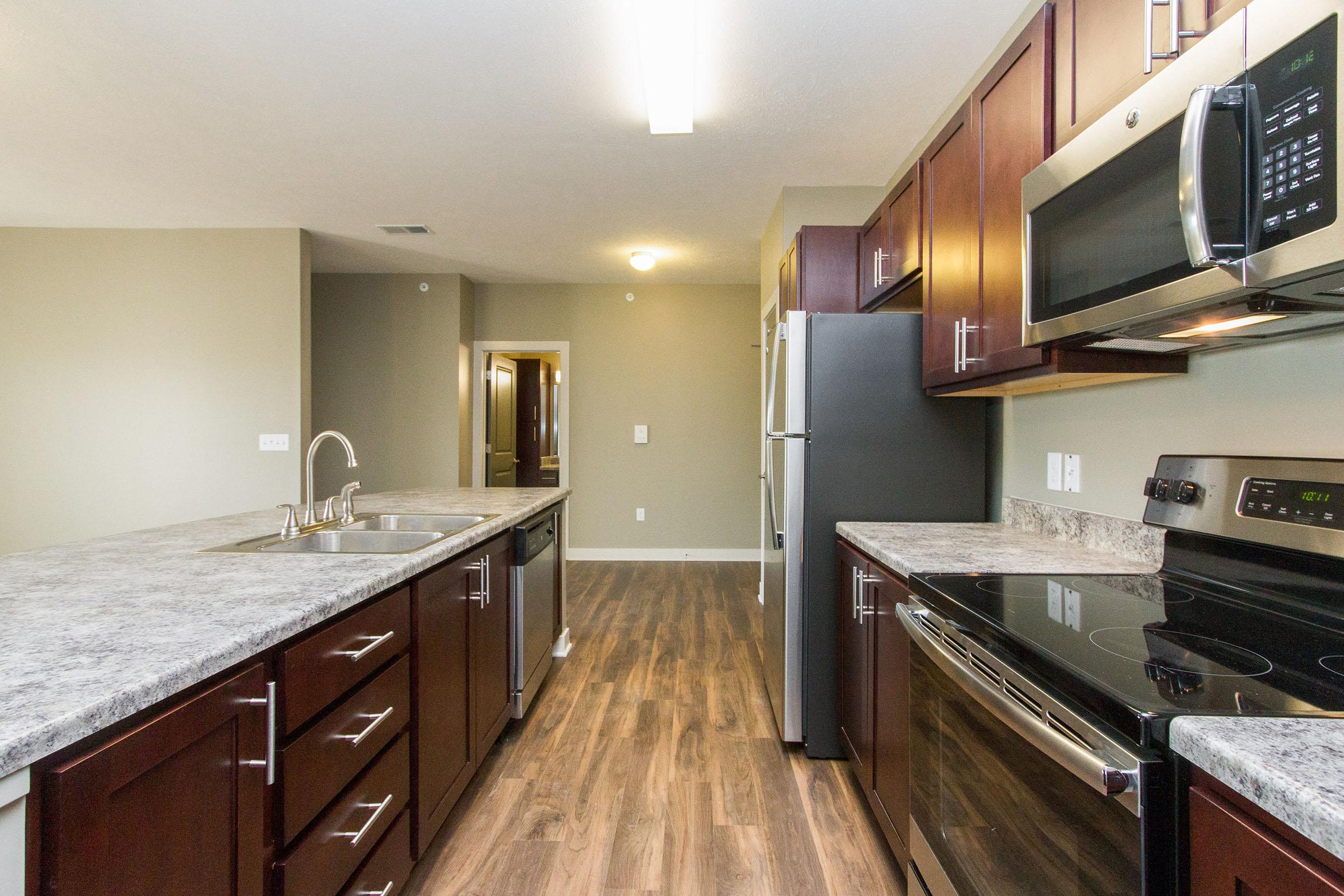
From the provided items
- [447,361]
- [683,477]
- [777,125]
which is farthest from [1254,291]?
[447,361]

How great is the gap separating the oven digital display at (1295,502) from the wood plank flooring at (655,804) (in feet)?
3.97

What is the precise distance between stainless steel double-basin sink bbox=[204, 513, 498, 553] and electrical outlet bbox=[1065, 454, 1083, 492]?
1.76 m

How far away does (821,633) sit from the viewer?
223 cm

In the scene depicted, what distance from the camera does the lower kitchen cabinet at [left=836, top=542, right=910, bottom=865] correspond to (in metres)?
1.54

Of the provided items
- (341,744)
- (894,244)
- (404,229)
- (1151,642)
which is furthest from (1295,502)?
(404,229)

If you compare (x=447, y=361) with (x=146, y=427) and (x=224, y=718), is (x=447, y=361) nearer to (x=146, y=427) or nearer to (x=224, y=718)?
(x=146, y=427)

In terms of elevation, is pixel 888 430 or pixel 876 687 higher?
pixel 888 430

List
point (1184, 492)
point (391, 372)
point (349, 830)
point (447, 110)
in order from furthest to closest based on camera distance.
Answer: point (391, 372), point (447, 110), point (1184, 492), point (349, 830)

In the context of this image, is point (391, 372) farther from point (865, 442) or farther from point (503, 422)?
point (865, 442)

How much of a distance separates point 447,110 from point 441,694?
8.03 ft

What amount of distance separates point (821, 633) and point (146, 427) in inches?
188

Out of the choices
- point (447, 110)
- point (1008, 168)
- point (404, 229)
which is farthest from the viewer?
point (404, 229)

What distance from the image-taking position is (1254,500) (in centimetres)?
119

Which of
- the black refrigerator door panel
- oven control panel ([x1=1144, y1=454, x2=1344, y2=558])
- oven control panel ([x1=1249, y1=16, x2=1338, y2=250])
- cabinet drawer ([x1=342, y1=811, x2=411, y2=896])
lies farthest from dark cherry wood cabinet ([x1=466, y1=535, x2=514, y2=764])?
oven control panel ([x1=1249, y1=16, x2=1338, y2=250])
